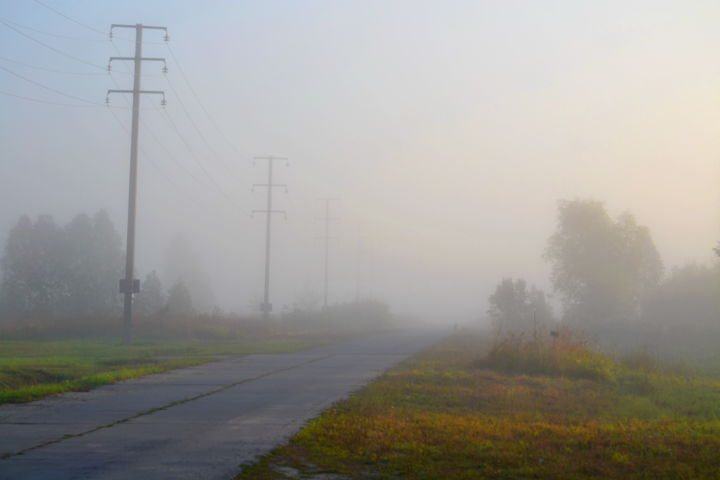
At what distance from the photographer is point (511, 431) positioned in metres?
11.6

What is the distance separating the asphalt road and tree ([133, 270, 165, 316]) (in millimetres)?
47936

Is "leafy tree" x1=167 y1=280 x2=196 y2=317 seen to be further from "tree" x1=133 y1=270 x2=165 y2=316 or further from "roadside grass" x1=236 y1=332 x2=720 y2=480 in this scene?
"roadside grass" x1=236 y1=332 x2=720 y2=480

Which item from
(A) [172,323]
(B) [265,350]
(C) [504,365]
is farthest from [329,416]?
(A) [172,323]

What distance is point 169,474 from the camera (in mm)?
8484

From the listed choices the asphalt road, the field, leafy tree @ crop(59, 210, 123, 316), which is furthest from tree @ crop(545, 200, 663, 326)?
the asphalt road

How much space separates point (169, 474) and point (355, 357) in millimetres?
21846

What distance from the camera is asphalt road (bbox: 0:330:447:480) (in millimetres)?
8930

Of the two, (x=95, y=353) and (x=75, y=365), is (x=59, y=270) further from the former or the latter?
(x=75, y=365)

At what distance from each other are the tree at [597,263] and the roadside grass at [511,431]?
56245 mm

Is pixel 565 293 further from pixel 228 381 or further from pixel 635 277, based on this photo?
pixel 228 381

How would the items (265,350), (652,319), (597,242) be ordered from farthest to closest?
(597,242)
(652,319)
(265,350)

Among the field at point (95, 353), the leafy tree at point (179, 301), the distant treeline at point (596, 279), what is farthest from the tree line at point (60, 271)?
the distant treeline at point (596, 279)

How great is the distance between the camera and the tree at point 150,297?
221 ft

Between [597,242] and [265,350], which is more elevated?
[597,242]
